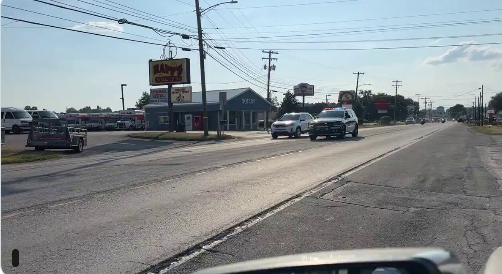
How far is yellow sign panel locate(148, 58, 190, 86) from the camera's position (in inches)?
1722

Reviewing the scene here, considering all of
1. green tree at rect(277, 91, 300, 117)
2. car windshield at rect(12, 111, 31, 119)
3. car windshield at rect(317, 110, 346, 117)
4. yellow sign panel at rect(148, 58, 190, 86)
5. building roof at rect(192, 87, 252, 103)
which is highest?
yellow sign panel at rect(148, 58, 190, 86)

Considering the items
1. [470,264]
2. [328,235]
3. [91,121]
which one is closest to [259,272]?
[470,264]

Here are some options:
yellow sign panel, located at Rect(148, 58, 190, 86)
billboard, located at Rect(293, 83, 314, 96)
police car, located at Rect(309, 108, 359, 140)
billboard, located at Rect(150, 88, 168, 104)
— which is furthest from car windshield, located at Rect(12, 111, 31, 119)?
billboard, located at Rect(293, 83, 314, 96)

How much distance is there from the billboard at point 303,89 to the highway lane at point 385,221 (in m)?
79.3

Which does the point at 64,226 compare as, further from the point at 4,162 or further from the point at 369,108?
the point at 369,108

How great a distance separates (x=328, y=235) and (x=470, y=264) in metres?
1.98

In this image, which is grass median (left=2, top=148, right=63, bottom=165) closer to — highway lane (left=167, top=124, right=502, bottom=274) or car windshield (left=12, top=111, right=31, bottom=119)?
highway lane (left=167, top=124, right=502, bottom=274)

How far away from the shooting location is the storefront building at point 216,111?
6325 cm

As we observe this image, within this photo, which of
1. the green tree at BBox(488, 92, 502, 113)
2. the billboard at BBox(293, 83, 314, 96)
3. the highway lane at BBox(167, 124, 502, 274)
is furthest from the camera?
the green tree at BBox(488, 92, 502, 113)

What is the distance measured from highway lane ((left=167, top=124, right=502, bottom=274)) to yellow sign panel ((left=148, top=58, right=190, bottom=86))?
103 feet

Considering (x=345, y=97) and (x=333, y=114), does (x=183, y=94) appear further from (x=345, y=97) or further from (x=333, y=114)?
(x=345, y=97)

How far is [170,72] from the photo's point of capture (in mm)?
44250

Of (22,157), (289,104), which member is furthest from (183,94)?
(22,157)

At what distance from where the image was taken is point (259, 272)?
2.24m
